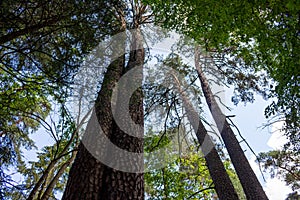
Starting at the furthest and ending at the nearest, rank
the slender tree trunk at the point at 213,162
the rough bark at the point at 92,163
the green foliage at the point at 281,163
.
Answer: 1. the green foliage at the point at 281,163
2. the slender tree trunk at the point at 213,162
3. the rough bark at the point at 92,163

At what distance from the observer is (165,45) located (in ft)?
26.1

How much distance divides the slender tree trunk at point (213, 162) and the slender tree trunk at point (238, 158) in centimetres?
34

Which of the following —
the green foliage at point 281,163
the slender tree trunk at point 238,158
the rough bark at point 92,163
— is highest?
the green foliage at point 281,163

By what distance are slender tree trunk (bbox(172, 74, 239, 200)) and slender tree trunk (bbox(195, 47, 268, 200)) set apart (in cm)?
34

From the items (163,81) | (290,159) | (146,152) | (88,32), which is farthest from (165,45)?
(290,159)

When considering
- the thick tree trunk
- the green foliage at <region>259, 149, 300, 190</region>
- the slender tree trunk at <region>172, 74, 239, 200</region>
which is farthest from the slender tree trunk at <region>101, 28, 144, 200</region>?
the green foliage at <region>259, 149, 300, 190</region>

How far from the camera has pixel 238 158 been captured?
5020 millimetres

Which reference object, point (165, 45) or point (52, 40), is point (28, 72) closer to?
point (52, 40)

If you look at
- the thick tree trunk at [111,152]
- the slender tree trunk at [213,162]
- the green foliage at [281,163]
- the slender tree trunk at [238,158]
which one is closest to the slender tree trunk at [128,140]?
the thick tree trunk at [111,152]

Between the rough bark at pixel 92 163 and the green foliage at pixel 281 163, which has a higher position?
the green foliage at pixel 281 163

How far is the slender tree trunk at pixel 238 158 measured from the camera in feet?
14.5

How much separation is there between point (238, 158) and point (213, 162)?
0.55 meters

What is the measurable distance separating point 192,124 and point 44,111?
419 centimetres

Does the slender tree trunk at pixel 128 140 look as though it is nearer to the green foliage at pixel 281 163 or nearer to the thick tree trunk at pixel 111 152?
the thick tree trunk at pixel 111 152
